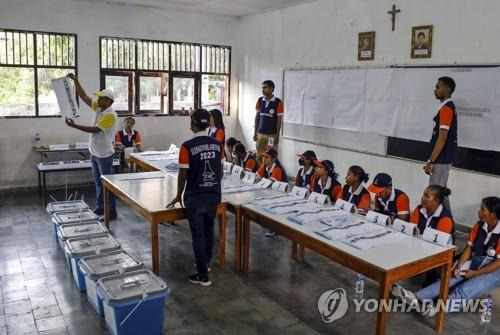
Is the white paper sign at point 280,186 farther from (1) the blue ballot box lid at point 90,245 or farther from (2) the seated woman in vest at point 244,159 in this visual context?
(1) the blue ballot box lid at point 90,245

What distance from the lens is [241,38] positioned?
26.7 feet

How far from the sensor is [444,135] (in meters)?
4.46

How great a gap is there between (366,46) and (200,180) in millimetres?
3410

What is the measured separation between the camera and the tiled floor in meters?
3.08

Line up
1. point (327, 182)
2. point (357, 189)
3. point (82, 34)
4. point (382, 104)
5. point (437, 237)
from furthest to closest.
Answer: point (82, 34) → point (382, 104) → point (327, 182) → point (357, 189) → point (437, 237)

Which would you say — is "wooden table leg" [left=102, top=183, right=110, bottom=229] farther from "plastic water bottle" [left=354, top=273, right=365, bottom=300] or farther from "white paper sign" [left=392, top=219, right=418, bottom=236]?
"white paper sign" [left=392, top=219, right=418, bottom=236]

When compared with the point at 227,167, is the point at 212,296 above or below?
below

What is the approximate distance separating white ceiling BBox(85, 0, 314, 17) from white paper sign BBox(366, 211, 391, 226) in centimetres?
426

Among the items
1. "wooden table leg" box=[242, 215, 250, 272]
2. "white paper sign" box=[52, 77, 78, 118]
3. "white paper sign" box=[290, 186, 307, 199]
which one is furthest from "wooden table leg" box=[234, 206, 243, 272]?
"white paper sign" box=[52, 77, 78, 118]

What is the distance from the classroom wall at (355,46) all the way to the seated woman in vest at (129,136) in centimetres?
207

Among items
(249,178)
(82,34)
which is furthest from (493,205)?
(82,34)

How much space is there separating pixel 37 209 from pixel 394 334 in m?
4.50

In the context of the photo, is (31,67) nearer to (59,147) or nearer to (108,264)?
(59,147)

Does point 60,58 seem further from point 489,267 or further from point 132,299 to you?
point 489,267
